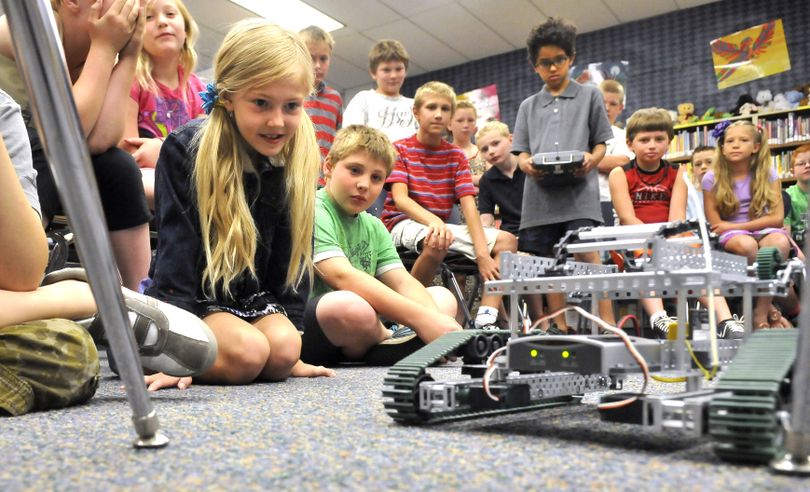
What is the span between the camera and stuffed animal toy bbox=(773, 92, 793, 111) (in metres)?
4.53

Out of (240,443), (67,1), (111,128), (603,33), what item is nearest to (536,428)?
(240,443)

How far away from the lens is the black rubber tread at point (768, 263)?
775 mm

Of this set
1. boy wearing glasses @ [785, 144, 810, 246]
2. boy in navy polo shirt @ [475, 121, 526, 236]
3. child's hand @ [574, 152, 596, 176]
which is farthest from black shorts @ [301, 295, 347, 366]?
boy wearing glasses @ [785, 144, 810, 246]

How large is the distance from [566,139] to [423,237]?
57cm

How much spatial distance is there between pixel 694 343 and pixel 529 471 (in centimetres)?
29

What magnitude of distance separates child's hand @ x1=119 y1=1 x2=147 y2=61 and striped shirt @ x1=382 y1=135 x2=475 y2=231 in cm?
122

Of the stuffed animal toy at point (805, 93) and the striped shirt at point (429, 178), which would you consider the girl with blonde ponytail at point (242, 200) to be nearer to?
the striped shirt at point (429, 178)

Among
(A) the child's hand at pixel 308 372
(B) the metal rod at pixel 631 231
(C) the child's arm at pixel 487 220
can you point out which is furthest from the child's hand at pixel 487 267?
(B) the metal rod at pixel 631 231

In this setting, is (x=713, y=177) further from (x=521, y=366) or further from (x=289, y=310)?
(x=521, y=366)

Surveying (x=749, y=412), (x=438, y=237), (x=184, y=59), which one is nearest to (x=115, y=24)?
(x=184, y=59)

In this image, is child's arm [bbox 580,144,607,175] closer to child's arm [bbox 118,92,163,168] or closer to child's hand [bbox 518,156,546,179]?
child's hand [bbox 518,156,546,179]

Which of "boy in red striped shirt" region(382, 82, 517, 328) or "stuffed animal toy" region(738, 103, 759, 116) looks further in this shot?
"stuffed animal toy" region(738, 103, 759, 116)

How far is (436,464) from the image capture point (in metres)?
0.56

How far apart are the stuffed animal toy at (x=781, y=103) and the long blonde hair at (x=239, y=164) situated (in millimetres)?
4192
